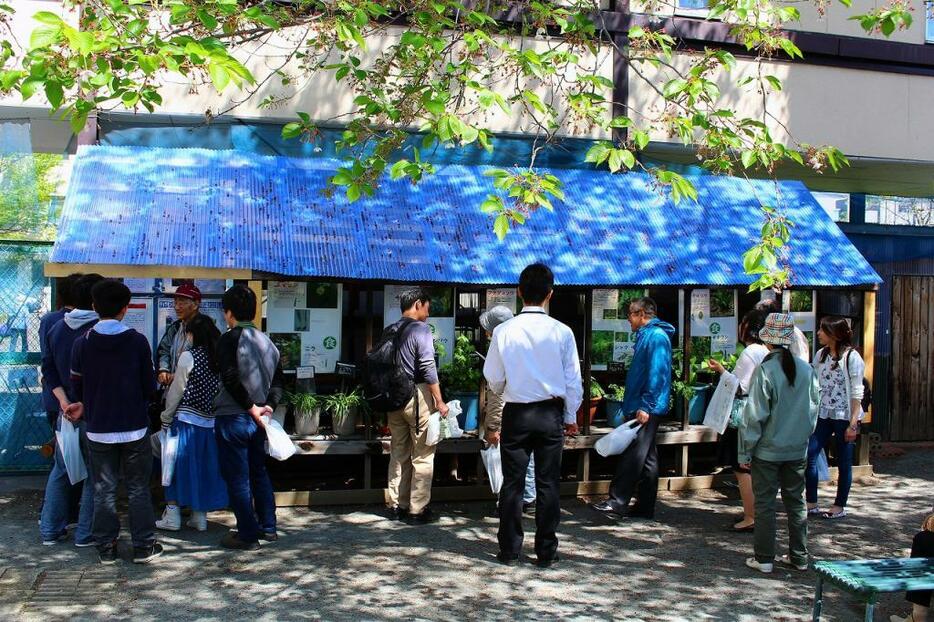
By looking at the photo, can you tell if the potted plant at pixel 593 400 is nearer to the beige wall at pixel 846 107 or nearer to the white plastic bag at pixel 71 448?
the beige wall at pixel 846 107

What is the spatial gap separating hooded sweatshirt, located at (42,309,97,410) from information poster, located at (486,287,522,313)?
3298 mm

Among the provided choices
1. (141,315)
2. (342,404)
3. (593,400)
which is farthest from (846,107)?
(141,315)

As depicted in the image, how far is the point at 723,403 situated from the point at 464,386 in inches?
84.6

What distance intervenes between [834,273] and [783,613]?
4348mm

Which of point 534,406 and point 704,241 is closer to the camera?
point 534,406

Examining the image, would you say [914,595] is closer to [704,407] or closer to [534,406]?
[534,406]

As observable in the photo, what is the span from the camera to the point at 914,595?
5.08 m

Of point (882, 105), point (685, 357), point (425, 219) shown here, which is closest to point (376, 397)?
point (425, 219)

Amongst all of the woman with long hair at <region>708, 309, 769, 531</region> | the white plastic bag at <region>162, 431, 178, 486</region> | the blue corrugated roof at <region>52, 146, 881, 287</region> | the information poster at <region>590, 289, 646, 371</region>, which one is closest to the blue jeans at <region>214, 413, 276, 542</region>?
the white plastic bag at <region>162, 431, 178, 486</region>

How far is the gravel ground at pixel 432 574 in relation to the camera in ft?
18.1

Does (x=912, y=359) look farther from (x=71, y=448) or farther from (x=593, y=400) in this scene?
(x=71, y=448)

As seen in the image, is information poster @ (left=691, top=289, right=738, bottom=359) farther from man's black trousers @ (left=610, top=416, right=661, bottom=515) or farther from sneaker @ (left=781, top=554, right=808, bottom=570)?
sneaker @ (left=781, top=554, right=808, bottom=570)

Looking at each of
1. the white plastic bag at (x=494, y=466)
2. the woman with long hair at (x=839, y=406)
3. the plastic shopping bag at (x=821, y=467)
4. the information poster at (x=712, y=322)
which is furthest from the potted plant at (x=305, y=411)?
the plastic shopping bag at (x=821, y=467)

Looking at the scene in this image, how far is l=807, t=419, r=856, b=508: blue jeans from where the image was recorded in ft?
25.0
